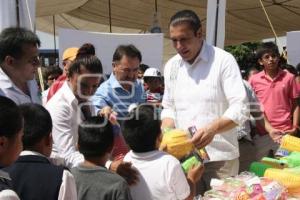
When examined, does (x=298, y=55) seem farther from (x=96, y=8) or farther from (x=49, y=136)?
(x=96, y=8)

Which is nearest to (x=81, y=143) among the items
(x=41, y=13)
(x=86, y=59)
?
(x=86, y=59)

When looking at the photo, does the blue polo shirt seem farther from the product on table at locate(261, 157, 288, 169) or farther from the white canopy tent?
the white canopy tent

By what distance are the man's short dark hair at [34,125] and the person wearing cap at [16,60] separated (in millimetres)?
489

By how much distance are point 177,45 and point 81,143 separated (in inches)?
30.4

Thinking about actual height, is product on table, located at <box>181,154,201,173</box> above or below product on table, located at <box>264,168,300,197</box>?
above

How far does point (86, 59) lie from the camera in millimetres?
2359

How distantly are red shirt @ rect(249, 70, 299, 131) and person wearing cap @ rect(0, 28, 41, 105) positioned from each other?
2638mm

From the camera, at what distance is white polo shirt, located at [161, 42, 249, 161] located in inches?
92.7

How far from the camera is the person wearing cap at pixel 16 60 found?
2217mm

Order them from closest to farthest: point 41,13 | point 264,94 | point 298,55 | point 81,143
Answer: point 81,143, point 264,94, point 298,55, point 41,13

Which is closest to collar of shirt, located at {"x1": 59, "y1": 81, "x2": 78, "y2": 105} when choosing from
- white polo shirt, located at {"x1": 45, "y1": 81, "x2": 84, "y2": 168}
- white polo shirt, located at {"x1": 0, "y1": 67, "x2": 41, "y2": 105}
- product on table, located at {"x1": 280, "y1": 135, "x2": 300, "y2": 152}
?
white polo shirt, located at {"x1": 45, "y1": 81, "x2": 84, "y2": 168}

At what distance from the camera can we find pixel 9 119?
131cm

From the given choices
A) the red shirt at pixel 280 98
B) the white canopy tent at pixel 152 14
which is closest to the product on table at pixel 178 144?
the red shirt at pixel 280 98

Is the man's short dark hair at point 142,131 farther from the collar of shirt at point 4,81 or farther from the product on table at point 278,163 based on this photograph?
the product on table at point 278,163
